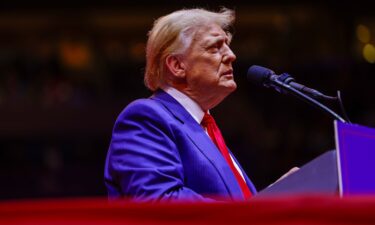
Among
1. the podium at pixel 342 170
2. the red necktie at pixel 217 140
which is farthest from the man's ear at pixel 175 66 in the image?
the podium at pixel 342 170

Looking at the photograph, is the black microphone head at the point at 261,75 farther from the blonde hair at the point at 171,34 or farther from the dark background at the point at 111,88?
the dark background at the point at 111,88

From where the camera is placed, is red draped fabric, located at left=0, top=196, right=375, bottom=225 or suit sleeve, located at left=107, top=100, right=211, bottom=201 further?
suit sleeve, located at left=107, top=100, right=211, bottom=201

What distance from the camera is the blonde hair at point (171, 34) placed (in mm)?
1577

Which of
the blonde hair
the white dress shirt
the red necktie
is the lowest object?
the red necktie

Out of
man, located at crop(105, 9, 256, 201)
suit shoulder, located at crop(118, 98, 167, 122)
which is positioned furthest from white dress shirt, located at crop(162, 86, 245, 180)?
suit shoulder, located at crop(118, 98, 167, 122)

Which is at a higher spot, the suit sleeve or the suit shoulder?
the suit shoulder

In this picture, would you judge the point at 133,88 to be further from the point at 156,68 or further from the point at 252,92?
the point at 156,68

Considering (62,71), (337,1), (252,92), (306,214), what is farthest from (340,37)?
(306,214)

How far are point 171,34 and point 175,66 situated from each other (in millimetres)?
69

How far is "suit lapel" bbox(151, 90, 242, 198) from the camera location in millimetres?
1481

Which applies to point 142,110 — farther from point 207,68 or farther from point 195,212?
point 195,212

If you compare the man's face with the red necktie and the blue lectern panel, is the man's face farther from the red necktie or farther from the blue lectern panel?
the blue lectern panel

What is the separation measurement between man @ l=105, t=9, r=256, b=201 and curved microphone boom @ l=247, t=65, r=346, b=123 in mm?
66

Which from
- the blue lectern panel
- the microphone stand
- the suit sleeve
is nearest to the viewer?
the blue lectern panel
